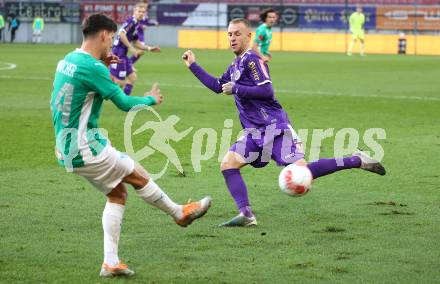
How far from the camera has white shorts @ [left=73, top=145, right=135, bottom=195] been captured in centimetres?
727

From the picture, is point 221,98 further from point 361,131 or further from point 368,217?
point 368,217

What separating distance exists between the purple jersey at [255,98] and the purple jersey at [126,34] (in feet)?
43.6

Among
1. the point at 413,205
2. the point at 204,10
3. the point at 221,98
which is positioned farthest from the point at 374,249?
the point at 204,10

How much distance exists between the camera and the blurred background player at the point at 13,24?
59.1 metres

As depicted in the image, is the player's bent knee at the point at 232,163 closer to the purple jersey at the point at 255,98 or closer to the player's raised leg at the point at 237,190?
the player's raised leg at the point at 237,190

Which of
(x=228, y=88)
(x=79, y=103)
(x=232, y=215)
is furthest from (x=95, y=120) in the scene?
(x=232, y=215)

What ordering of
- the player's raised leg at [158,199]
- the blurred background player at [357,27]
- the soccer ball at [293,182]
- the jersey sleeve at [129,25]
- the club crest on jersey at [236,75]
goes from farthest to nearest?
the blurred background player at [357,27] < the jersey sleeve at [129,25] < the club crest on jersey at [236,75] < the soccer ball at [293,182] < the player's raised leg at [158,199]

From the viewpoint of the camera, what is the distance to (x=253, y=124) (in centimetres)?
946

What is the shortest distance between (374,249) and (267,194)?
9.64 ft

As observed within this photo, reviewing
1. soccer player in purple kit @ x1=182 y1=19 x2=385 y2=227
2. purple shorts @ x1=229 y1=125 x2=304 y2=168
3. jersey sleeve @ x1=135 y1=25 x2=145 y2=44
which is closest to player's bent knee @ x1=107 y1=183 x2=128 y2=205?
soccer player in purple kit @ x1=182 y1=19 x2=385 y2=227

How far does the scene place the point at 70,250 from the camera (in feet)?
26.2

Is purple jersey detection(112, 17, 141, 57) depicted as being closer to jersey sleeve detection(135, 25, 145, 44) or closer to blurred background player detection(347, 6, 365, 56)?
jersey sleeve detection(135, 25, 145, 44)

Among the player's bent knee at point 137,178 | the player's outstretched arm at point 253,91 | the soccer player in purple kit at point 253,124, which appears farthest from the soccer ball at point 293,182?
the player's bent knee at point 137,178

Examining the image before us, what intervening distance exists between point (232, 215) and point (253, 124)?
3.04ft
